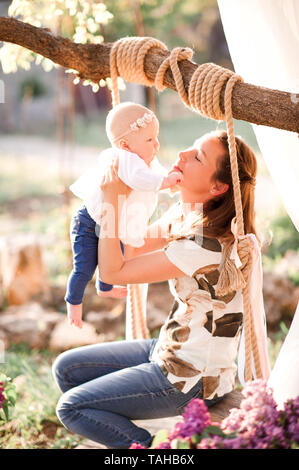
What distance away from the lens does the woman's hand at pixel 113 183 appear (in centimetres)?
190

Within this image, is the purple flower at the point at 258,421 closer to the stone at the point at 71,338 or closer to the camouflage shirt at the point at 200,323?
the camouflage shirt at the point at 200,323

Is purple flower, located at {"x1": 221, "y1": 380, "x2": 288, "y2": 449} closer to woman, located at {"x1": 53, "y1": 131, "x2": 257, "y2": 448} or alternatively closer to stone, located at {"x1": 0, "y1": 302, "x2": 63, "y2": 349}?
woman, located at {"x1": 53, "y1": 131, "x2": 257, "y2": 448}

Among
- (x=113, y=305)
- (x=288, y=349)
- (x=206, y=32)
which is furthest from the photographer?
(x=206, y=32)

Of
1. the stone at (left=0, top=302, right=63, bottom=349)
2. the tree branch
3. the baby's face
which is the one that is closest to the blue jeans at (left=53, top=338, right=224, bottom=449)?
the baby's face

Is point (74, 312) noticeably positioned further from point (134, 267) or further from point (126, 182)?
point (126, 182)

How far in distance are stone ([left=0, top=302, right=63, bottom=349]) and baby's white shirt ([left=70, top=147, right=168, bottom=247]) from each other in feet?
7.03

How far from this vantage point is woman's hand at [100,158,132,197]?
6.24ft

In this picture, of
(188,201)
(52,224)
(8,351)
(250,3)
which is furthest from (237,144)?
(52,224)

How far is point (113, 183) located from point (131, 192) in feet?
0.32

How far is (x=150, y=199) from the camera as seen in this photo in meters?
2.05

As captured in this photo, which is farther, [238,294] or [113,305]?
[113,305]

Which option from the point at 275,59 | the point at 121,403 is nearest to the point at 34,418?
the point at 121,403
